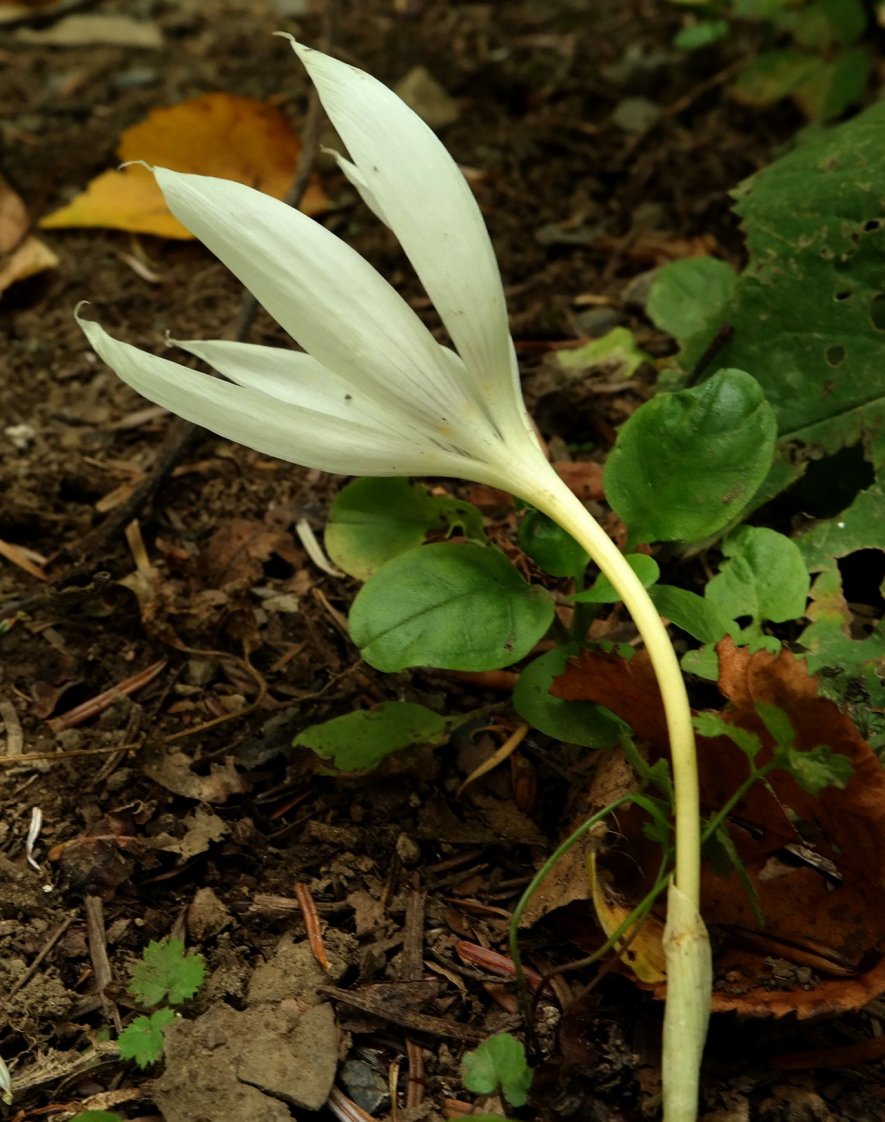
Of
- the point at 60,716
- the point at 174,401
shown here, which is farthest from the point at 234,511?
the point at 174,401

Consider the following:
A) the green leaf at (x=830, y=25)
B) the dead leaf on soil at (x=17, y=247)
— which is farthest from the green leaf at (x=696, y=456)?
the green leaf at (x=830, y=25)

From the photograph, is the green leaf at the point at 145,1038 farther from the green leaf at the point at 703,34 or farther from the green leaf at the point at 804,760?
the green leaf at the point at 703,34

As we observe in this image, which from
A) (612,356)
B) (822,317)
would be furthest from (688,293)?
(822,317)

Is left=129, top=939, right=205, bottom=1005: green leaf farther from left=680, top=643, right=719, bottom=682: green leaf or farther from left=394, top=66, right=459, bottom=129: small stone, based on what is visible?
left=394, top=66, right=459, bottom=129: small stone

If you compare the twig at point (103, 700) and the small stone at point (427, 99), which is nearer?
the twig at point (103, 700)

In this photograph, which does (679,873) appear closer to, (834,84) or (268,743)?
(268,743)

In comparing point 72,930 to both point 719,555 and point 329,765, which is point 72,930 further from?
point 719,555
